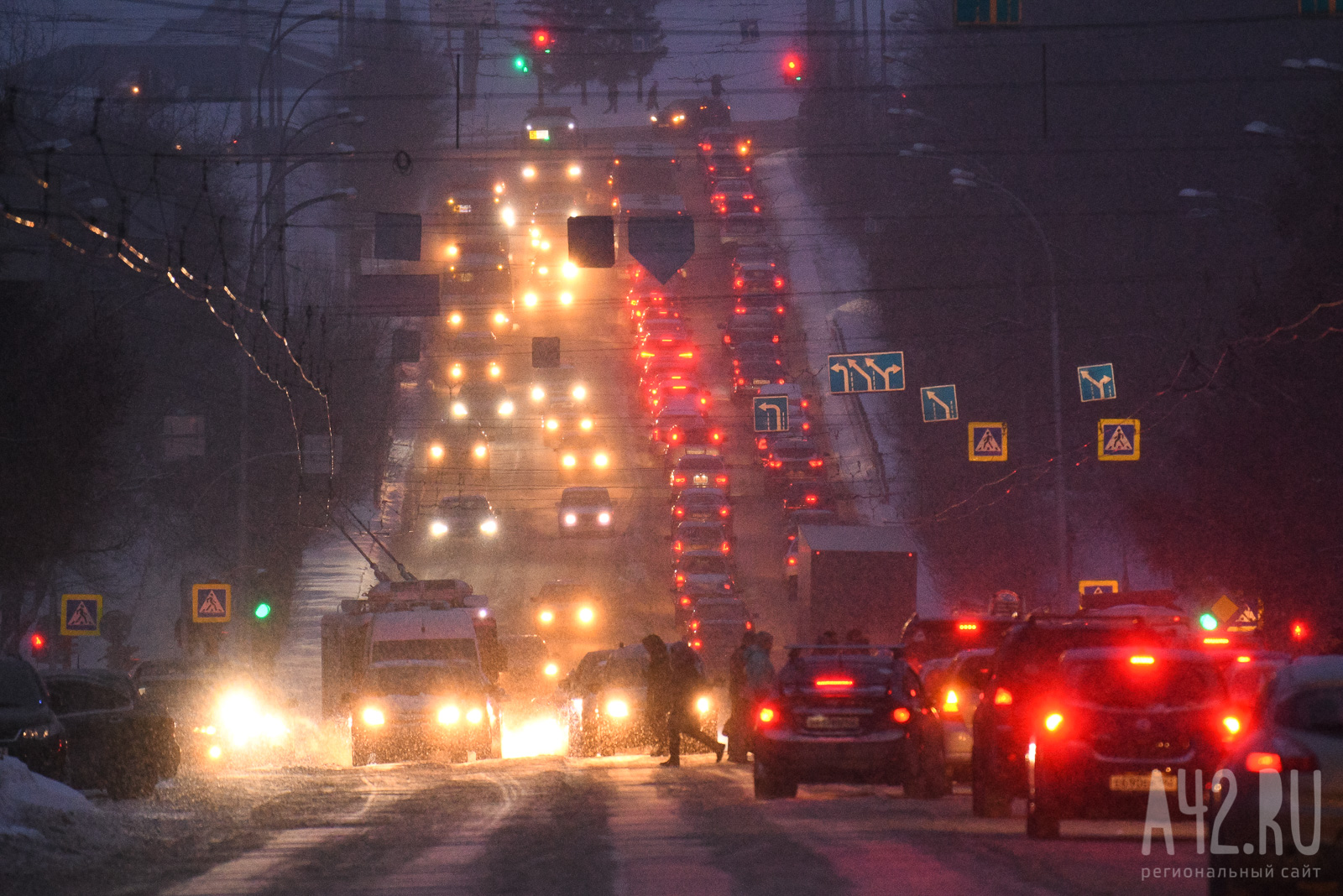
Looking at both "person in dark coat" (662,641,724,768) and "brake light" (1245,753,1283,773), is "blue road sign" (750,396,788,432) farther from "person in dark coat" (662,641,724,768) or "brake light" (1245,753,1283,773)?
"brake light" (1245,753,1283,773)

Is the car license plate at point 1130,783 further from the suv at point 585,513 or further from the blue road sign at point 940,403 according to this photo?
the suv at point 585,513

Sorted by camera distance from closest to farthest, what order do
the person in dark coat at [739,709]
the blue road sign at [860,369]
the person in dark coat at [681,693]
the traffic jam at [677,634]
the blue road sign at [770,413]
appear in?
the traffic jam at [677,634] → the person in dark coat at [739,709] → the person in dark coat at [681,693] → the blue road sign at [860,369] → the blue road sign at [770,413]

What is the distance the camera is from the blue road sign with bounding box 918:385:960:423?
143 feet

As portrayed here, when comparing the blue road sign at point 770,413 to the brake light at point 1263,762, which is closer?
the brake light at point 1263,762

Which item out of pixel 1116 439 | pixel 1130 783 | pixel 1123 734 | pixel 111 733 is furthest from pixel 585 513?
pixel 1130 783

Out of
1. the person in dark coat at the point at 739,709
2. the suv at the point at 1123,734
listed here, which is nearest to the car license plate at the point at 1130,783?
the suv at the point at 1123,734

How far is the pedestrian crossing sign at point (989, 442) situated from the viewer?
42.0 m

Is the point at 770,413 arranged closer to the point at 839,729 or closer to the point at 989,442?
the point at 989,442

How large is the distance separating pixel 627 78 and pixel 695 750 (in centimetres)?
13728

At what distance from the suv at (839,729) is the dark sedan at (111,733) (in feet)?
25.5

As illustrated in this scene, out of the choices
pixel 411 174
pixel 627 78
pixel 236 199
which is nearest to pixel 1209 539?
pixel 236 199

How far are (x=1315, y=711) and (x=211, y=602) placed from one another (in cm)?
3133

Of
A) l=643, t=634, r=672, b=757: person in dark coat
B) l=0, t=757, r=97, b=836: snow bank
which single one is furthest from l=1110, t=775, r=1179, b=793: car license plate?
l=643, t=634, r=672, b=757: person in dark coat

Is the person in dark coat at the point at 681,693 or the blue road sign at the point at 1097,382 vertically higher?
the blue road sign at the point at 1097,382
